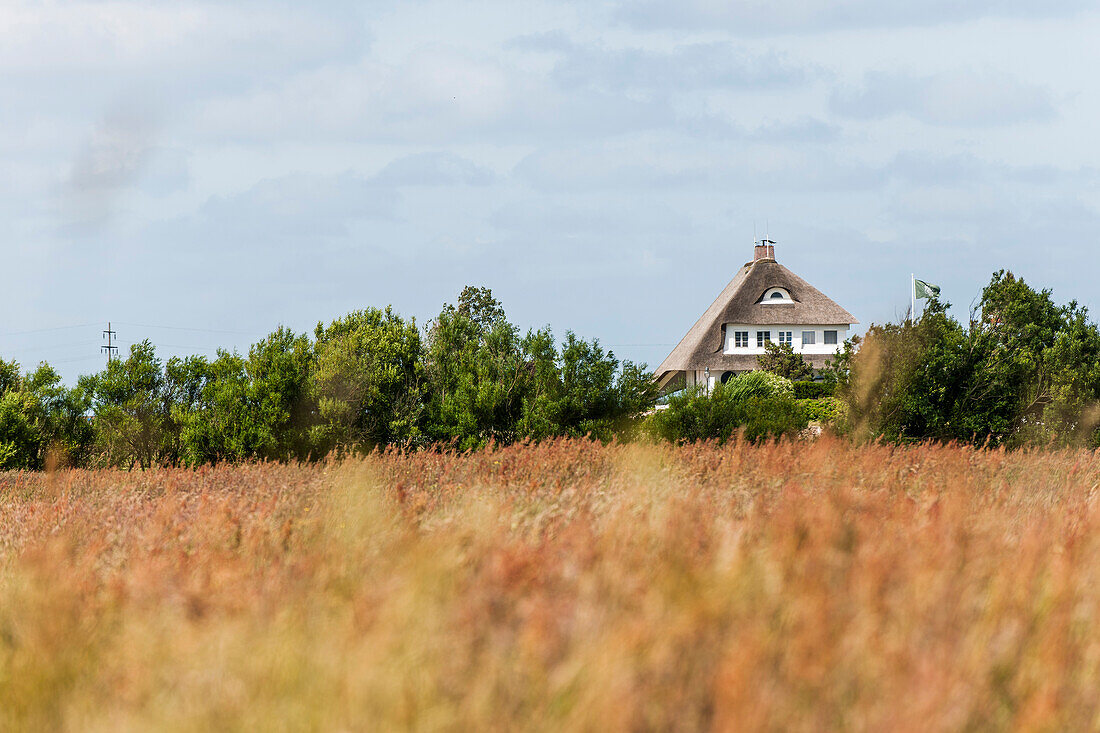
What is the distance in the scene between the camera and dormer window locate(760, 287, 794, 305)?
1923 inches

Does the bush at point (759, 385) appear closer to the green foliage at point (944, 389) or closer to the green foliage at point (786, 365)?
the green foliage at point (786, 365)

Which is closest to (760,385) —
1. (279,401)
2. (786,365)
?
(786,365)

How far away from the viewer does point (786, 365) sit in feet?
126

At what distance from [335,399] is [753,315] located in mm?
33939

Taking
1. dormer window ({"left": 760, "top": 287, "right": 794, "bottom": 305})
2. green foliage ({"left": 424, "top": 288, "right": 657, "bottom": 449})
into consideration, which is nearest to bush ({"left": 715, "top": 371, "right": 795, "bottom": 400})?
green foliage ({"left": 424, "top": 288, "right": 657, "bottom": 449})

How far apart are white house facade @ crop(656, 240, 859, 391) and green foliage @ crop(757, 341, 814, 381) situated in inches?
265

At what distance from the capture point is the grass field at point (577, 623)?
235 centimetres

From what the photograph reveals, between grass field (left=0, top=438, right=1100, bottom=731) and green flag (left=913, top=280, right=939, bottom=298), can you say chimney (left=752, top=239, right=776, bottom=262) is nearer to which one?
green flag (left=913, top=280, right=939, bottom=298)

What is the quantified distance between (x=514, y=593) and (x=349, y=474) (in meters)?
4.28

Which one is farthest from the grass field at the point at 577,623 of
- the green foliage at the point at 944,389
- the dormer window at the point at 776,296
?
the dormer window at the point at 776,296

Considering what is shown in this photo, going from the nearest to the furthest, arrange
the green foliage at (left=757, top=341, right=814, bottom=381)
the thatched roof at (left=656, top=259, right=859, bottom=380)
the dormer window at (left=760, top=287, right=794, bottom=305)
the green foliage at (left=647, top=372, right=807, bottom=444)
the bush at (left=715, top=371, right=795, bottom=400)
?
the green foliage at (left=647, top=372, right=807, bottom=444) < the bush at (left=715, top=371, right=795, bottom=400) < the green foliage at (left=757, top=341, right=814, bottom=381) < the thatched roof at (left=656, top=259, right=859, bottom=380) < the dormer window at (left=760, top=287, right=794, bottom=305)

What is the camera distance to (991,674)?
267 cm

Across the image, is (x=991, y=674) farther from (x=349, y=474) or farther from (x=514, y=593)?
(x=349, y=474)

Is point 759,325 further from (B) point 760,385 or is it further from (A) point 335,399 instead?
(A) point 335,399
